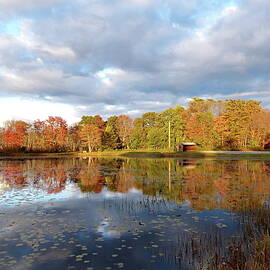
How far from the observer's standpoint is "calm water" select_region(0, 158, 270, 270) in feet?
20.9

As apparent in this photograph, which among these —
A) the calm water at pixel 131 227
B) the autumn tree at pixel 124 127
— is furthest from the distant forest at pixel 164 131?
the calm water at pixel 131 227

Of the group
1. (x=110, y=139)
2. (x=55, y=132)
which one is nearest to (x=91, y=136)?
(x=110, y=139)

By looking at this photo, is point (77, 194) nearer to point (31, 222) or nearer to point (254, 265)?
point (31, 222)

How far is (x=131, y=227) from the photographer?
8898 mm

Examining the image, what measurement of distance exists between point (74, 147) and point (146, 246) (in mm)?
81910

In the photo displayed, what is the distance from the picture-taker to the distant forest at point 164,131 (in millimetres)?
62947

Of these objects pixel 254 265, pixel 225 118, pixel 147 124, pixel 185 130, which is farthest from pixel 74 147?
pixel 254 265

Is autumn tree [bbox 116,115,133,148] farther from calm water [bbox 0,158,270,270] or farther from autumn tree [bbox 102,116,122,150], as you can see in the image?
calm water [bbox 0,158,270,270]

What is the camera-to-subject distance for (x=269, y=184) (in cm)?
1711

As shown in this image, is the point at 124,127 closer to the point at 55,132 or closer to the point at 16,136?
the point at 55,132

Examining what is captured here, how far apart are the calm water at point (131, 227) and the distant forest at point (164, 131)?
1985 inches

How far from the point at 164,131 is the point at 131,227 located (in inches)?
2590

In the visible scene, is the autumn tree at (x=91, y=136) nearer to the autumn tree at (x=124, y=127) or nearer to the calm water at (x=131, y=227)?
the autumn tree at (x=124, y=127)

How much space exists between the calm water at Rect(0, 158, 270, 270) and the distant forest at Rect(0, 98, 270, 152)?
50.4 m
